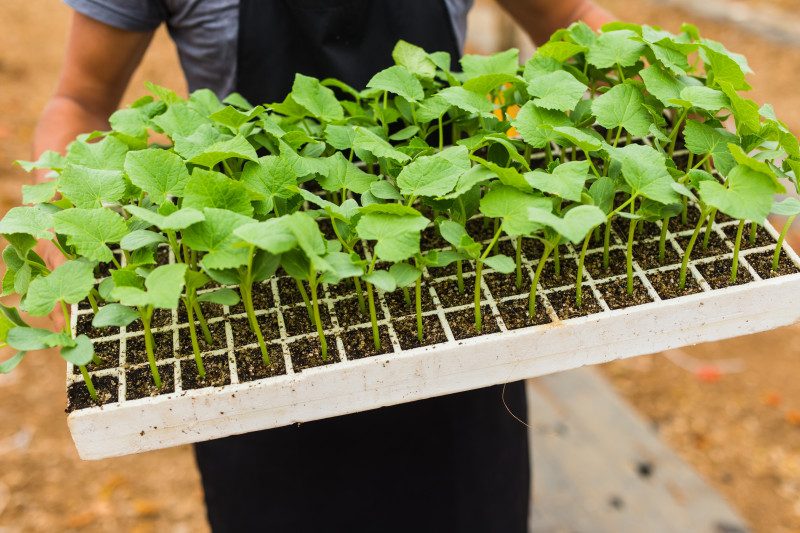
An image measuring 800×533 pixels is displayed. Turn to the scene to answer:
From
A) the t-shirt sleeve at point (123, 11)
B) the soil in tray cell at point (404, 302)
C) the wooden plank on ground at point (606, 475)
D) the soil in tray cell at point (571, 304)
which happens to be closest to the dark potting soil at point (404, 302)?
the soil in tray cell at point (404, 302)

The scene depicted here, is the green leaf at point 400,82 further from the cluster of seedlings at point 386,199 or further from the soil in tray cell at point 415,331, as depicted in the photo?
the soil in tray cell at point 415,331

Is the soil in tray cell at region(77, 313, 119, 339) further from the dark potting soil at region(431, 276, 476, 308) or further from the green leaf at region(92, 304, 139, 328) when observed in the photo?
the dark potting soil at region(431, 276, 476, 308)

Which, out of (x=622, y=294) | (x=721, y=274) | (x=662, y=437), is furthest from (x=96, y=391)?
(x=662, y=437)

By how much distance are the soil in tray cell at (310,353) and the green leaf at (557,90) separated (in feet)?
0.97

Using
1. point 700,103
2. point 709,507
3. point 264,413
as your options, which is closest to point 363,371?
point 264,413

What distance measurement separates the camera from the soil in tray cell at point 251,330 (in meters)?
0.65

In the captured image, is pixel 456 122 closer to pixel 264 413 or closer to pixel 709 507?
pixel 264 413

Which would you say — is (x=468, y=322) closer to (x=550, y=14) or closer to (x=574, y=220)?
(x=574, y=220)

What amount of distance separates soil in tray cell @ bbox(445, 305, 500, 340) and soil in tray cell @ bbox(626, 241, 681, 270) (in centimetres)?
17

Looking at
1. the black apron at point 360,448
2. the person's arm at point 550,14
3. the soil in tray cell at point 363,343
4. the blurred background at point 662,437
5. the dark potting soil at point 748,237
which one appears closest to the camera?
the soil in tray cell at point 363,343

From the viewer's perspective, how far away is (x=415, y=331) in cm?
65

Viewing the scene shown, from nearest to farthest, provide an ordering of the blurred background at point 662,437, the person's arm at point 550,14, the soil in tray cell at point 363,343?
the soil in tray cell at point 363,343, the person's arm at point 550,14, the blurred background at point 662,437

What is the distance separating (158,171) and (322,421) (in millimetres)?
405

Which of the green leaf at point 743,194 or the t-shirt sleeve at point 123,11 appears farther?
the t-shirt sleeve at point 123,11
